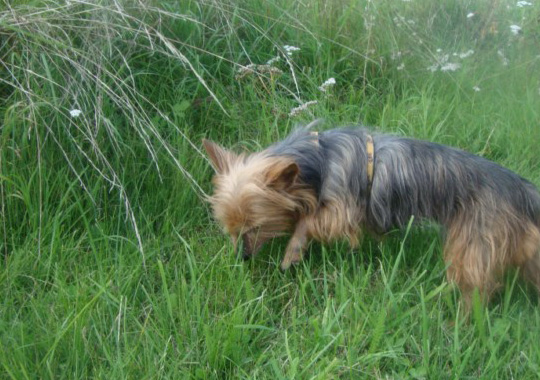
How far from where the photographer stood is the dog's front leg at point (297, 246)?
340 cm

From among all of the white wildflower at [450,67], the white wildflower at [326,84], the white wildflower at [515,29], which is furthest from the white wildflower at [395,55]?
the white wildflower at [515,29]

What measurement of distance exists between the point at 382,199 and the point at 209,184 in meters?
1.15

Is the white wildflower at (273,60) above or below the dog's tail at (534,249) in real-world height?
above

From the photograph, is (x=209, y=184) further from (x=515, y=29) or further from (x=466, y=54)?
(x=515, y=29)


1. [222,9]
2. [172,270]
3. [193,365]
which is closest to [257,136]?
[222,9]

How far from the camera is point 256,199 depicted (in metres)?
3.34

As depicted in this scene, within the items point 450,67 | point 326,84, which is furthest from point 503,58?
point 326,84

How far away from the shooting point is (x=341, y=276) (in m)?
3.25

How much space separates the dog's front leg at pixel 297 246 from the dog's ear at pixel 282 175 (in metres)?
0.24

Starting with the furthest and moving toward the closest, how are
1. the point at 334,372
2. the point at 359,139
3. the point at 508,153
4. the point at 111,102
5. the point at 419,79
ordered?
the point at 419,79 < the point at 508,153 < the point at 111,102 < the point at 359,139 < the point at 334,372

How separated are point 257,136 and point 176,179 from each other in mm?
731

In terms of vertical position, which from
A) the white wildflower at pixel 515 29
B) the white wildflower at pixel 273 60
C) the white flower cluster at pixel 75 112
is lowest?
the white flower cluster at pixel 75 112

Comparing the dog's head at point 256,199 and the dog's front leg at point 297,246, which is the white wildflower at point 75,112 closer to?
the dog's head at point 256,199

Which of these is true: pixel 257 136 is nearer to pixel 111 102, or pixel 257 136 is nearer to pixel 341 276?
pixel 111 102
